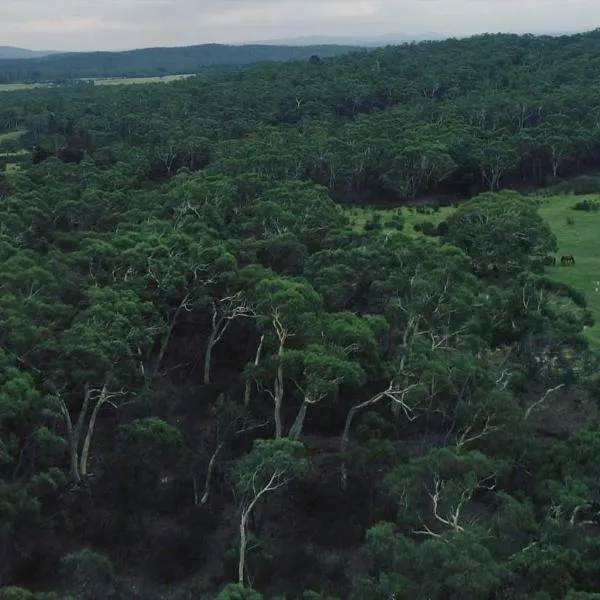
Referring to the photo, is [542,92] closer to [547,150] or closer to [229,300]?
[547,150]

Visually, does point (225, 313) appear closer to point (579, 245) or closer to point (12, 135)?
point (579, 245)

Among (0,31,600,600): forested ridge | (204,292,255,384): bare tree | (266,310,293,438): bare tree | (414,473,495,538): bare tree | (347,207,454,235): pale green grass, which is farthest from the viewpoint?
(347,207,454,235): pale green grass

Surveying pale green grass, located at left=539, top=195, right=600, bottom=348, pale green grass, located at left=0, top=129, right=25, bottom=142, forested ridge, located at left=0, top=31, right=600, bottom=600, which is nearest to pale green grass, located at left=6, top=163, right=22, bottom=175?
pale green grass, located at left=0, top=129, right=25, bottom=142

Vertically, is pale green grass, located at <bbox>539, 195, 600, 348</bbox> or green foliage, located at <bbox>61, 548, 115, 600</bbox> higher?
pale green grass, located at <bbox>539, 195, 600, 348</bbox>

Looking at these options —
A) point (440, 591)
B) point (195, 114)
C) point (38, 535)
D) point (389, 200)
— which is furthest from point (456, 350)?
point (195, 114)

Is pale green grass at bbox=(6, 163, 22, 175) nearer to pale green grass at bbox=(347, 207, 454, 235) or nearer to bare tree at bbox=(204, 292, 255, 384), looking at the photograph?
pale green grass at bbox=(347, 207, 454, 235)

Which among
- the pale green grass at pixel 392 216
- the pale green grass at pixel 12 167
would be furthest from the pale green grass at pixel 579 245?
the pale green grass at pixel 12 167

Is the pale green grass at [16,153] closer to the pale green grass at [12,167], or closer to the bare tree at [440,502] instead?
the pale green grass at [12,167]
